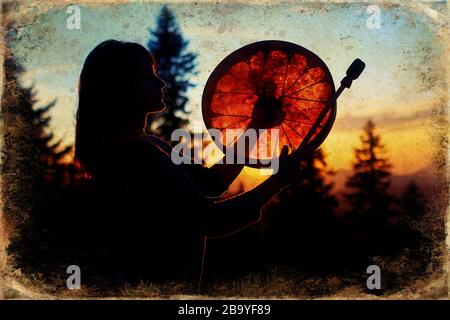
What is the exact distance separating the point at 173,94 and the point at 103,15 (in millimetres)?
1134

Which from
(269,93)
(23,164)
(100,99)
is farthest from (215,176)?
(23,164)

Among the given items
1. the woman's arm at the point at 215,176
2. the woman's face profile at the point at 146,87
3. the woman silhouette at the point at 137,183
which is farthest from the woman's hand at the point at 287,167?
the woman's face profile at the point at 146,87

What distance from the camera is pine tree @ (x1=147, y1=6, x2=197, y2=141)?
5281mm

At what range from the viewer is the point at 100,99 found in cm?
314

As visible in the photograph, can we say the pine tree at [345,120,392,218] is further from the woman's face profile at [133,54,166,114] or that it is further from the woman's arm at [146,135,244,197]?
the woman's face profile at [133,54,166,114]

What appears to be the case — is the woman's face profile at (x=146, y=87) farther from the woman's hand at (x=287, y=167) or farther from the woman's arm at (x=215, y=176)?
the woman's hand at (x=287, y=167)

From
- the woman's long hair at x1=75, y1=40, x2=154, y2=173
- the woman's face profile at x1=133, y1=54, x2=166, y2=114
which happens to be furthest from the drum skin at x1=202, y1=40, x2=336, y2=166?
the woman's long hair at x1=75, y1=40, x2=154, y2=173

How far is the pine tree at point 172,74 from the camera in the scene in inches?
208

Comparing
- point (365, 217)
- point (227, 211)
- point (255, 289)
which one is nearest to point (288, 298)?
point (255, 289)

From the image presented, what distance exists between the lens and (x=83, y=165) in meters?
3.15


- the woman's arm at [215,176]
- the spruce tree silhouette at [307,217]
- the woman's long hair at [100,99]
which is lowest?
the spruce tree silhouette at [307,217]

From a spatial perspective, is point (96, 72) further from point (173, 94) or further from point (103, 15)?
point (173, 94)

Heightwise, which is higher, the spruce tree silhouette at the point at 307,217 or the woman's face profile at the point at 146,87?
the woman's face profile at the point at 146,87

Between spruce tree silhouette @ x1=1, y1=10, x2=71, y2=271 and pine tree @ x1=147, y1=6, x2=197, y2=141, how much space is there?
3.68 feet
